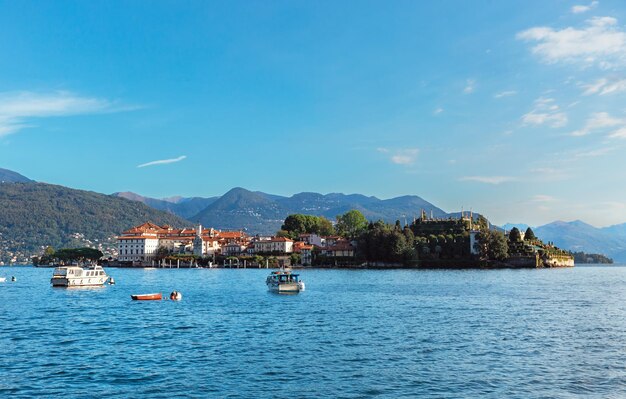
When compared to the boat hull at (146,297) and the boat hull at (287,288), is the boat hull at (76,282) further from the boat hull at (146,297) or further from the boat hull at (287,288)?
the boat hull at (287,288)

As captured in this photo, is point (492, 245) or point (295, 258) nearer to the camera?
point (492, 245)

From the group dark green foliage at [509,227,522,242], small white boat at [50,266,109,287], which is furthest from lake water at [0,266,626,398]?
dark green foliage at [509,227,522,242]

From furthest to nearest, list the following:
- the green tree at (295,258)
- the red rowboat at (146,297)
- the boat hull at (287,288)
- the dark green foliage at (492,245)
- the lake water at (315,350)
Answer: the green tree at (295,258)
the dark green foliage at (492,245)
the boat hull at (287,288)
the red rowboat at (146,297)
the lake water at (315,350)

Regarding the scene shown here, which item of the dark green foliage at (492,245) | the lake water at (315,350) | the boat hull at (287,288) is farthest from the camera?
the dark green foliage at (492,245)

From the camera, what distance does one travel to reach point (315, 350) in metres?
33.0

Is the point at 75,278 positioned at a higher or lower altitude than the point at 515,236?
lower

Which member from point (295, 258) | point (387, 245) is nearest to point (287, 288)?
point (387, 245)

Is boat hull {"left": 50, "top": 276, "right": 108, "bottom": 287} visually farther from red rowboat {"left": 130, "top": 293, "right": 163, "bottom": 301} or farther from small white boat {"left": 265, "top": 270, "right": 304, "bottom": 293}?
small white boat {"left": 265, "top": 270, "right": 304, "bottom": 293}

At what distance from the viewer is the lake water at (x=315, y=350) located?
24781 mm

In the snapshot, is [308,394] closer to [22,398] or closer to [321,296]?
[22,398]

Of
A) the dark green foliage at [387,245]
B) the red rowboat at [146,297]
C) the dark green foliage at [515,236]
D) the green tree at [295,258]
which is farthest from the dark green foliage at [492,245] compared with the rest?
the red rowboat at [146,297]

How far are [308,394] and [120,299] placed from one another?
4846cm

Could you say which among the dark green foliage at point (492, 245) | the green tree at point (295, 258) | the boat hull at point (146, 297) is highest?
the dark green foliage at point (492, 245)

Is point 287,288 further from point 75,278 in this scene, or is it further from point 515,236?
point 515,236
